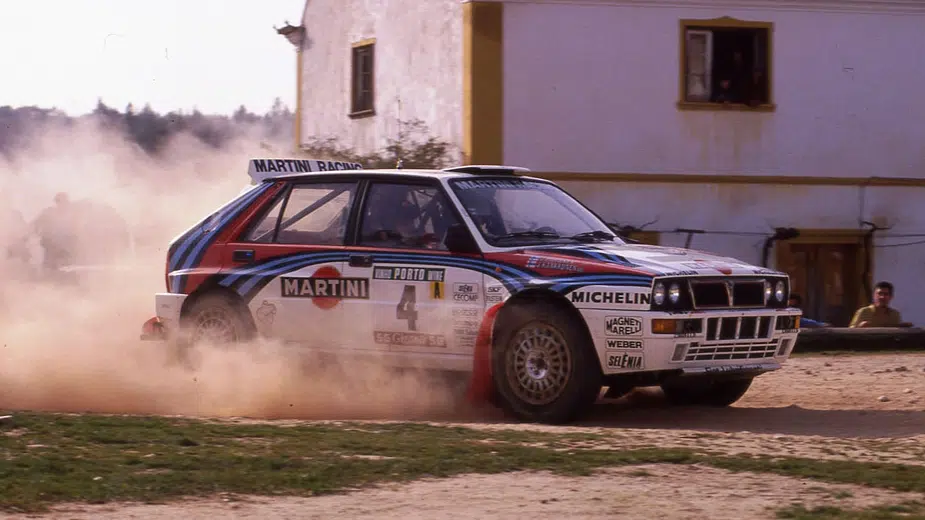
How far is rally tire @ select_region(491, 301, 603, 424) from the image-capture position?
9.54m

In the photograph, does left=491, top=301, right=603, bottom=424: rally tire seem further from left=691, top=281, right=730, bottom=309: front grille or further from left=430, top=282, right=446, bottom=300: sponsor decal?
left=691, top=281, right=730, bottom=309: front grille

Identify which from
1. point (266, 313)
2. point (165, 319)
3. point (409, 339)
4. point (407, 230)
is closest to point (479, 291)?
point (409, 339)

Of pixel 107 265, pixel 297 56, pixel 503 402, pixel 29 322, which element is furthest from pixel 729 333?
pixel 297 56

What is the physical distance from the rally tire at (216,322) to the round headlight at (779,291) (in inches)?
145

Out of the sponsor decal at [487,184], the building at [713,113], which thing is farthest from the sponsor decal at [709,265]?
the building at [713,113]

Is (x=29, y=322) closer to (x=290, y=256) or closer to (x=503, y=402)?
(x=290, y=256)

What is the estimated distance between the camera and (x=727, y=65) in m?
21.9

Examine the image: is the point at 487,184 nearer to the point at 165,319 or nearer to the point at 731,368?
the point at 731,368

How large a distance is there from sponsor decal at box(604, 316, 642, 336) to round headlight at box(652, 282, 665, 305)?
0.16 metres

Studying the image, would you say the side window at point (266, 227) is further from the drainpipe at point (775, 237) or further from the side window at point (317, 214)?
the drainpipe at point (775, 237)

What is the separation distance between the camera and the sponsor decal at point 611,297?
366 inches

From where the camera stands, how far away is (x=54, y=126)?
2045 centimetres

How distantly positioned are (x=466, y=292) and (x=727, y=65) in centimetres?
1276

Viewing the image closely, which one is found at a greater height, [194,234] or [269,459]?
[194,234]
